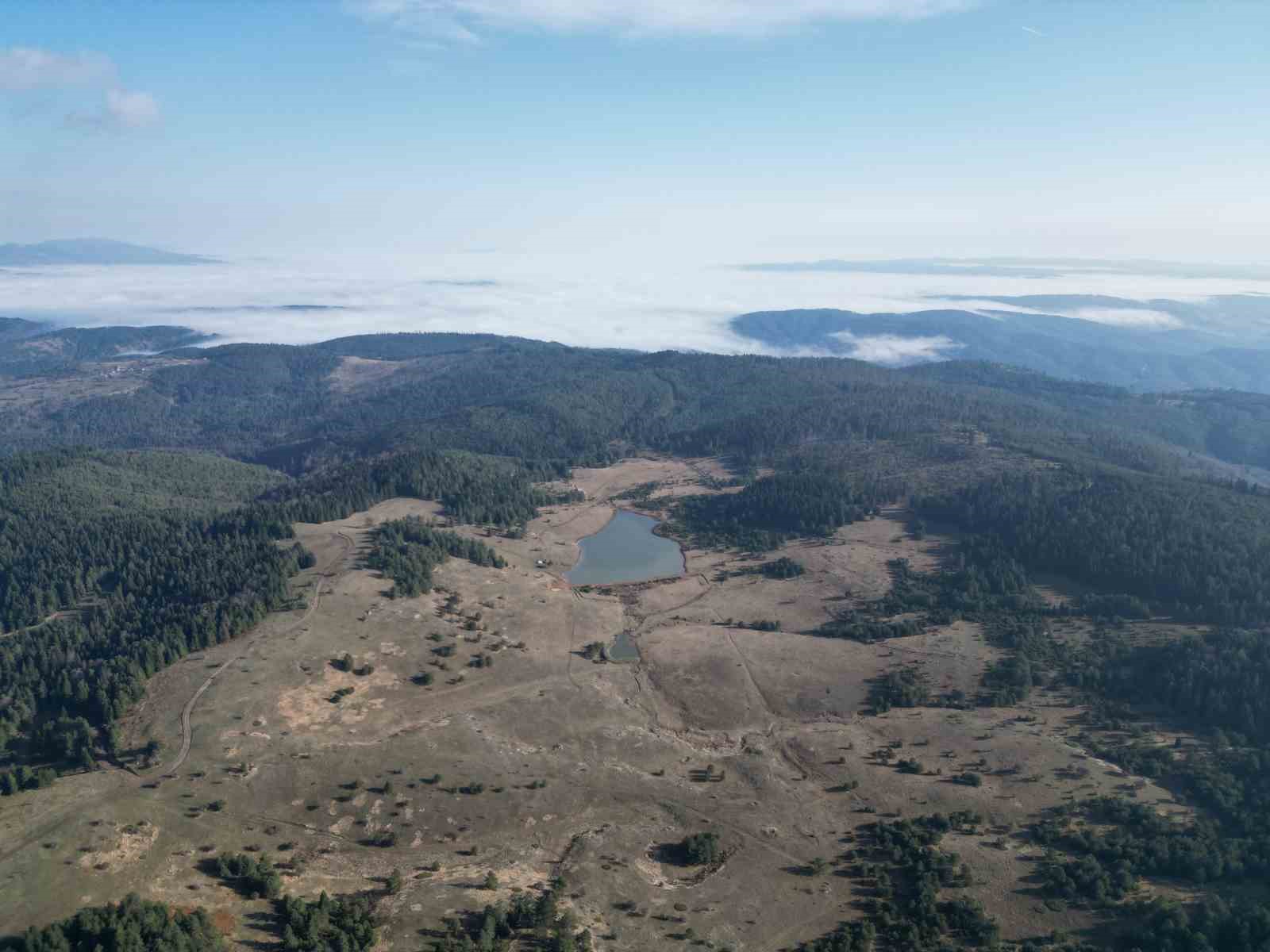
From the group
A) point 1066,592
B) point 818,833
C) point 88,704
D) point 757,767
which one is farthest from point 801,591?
point 88,704

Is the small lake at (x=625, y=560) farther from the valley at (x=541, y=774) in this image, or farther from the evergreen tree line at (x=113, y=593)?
the evergreen tree line at (x=113, y=593)

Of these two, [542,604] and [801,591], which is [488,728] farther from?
[801,591]

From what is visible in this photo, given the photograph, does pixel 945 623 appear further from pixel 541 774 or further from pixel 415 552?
pixel 415 552

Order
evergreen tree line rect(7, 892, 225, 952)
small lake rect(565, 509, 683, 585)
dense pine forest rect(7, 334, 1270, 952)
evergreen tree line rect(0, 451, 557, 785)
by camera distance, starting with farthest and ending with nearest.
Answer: small lake rect(565, 509, 683, 585)
evergreen tree line rect(0, 451, 557, 785)
dense pine forest rect(7, 334, 1270, 952)
evergreen tree line rect(7, 892, 225, 952)

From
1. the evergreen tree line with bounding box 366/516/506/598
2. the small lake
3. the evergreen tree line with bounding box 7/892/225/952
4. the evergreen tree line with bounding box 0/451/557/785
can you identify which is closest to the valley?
the evergreen tree line with bounding box 366/516/506/598

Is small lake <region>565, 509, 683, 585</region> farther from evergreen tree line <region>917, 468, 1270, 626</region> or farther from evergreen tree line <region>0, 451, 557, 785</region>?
evergreen tree line <region>917, 468, 1270, 626</region>

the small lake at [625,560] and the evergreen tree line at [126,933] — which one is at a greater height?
the evergreen tree line at [126,933]

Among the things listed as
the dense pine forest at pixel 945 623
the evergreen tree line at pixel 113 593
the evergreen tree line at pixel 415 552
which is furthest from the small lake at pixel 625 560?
the evergreen tree line at pixel 113 593
